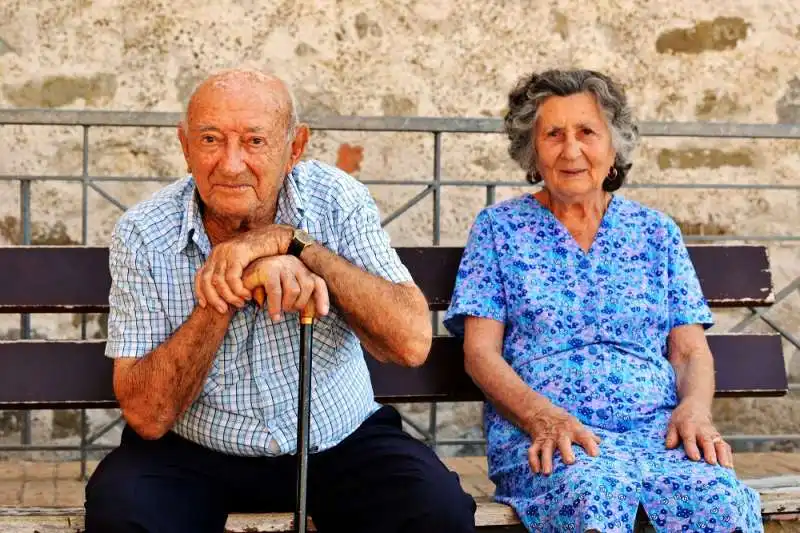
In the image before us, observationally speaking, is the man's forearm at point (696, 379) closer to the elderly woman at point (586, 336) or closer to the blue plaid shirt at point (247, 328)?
the elderly woman at point (586, 336)

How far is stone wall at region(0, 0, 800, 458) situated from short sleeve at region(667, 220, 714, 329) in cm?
234

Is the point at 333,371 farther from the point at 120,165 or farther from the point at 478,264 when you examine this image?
the point at 120,165

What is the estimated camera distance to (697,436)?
2.58m

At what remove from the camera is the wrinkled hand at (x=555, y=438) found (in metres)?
2.51

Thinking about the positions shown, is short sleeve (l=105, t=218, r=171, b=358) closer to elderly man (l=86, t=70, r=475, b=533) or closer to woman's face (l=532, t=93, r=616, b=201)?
→ elderly man (l=86, t=70, r=475, b=533)

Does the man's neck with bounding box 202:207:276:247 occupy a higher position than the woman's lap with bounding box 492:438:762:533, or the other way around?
the man's neck with bounding box 202:207:276:247

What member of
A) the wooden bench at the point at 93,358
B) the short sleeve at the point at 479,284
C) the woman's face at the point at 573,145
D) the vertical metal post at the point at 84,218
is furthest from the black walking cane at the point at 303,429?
the vertical metal post at the point at 84,218

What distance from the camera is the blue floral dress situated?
99.0 inches

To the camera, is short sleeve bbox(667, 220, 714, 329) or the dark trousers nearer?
the dark trousers

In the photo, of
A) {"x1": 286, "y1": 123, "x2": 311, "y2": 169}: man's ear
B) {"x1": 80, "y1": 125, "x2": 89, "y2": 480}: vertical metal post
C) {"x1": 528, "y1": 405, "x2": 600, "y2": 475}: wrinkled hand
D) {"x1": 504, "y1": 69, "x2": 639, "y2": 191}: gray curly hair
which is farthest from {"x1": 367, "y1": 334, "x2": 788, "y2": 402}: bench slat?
{"x1": 80, "y1": 125, "x2": 89, "y2": 480}: vertical metal post

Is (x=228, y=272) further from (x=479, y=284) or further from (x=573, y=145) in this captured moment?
(x=573, y=145)

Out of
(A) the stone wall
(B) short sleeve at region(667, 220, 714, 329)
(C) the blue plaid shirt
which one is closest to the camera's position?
(C) the blue plaid shirt

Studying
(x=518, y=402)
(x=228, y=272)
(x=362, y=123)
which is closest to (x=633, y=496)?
(x=518, y=402)

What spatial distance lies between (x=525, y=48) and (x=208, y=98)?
3.07 metres
